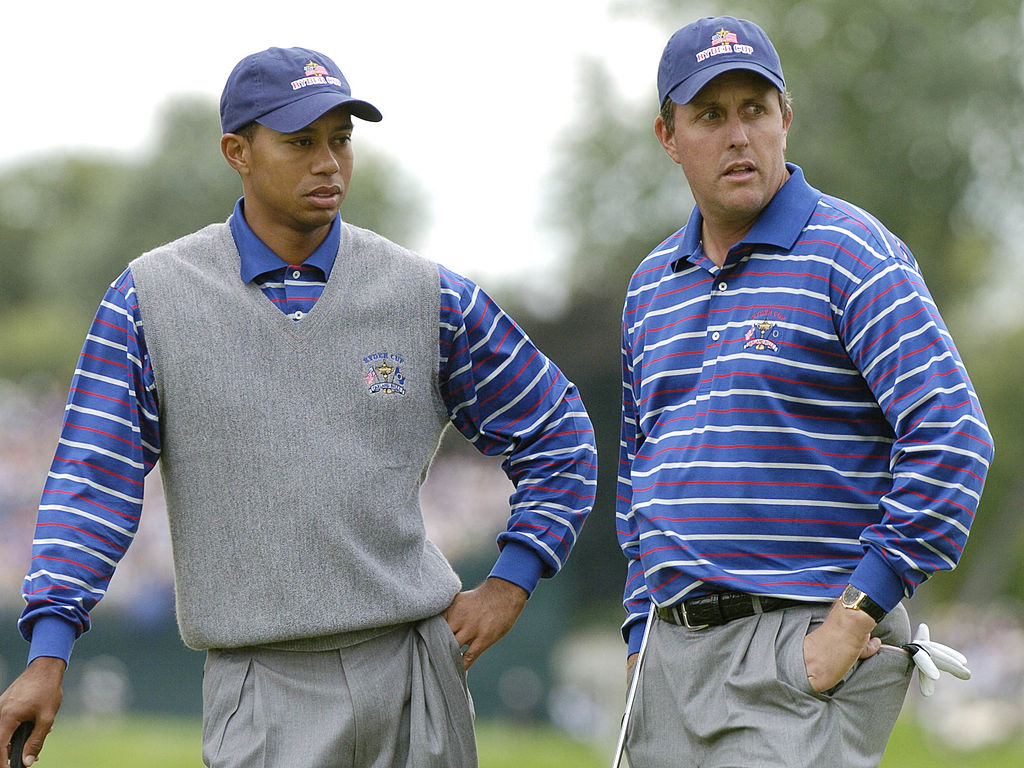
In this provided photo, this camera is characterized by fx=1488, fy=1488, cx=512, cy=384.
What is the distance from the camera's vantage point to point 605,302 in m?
13.8

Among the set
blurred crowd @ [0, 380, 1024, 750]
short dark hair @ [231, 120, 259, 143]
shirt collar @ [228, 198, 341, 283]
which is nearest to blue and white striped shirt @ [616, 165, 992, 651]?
shirt collar @ [228, 198, 341, 283]

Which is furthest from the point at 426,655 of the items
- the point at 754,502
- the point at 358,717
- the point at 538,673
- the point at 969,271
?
the point at 969,271

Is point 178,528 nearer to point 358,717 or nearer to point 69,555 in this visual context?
point 69,555

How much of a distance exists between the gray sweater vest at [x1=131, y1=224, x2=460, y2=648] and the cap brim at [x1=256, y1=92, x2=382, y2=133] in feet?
1.03

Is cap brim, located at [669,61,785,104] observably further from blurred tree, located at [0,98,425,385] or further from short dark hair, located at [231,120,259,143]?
blurred tree, located at [0,98,425,385]

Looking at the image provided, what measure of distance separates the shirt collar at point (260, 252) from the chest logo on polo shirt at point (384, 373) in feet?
0.73

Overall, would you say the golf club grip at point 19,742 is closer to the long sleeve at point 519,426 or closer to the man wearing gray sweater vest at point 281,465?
the man wearing gray sweater vest at point 281,465

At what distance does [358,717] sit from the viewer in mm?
3189

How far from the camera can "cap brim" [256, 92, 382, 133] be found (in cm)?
322

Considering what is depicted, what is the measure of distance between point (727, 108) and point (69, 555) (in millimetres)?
1649

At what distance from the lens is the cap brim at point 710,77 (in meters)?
3.03

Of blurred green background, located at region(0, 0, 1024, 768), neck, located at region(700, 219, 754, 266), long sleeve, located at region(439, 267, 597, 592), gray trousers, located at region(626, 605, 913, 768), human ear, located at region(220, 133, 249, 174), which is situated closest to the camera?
gray trousers, located at region(626, 605, 913, 768)

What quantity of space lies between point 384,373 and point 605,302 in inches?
418

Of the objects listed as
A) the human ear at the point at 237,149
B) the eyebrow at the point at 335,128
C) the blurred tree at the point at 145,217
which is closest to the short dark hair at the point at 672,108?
the eyebrow at the point at 335,128
